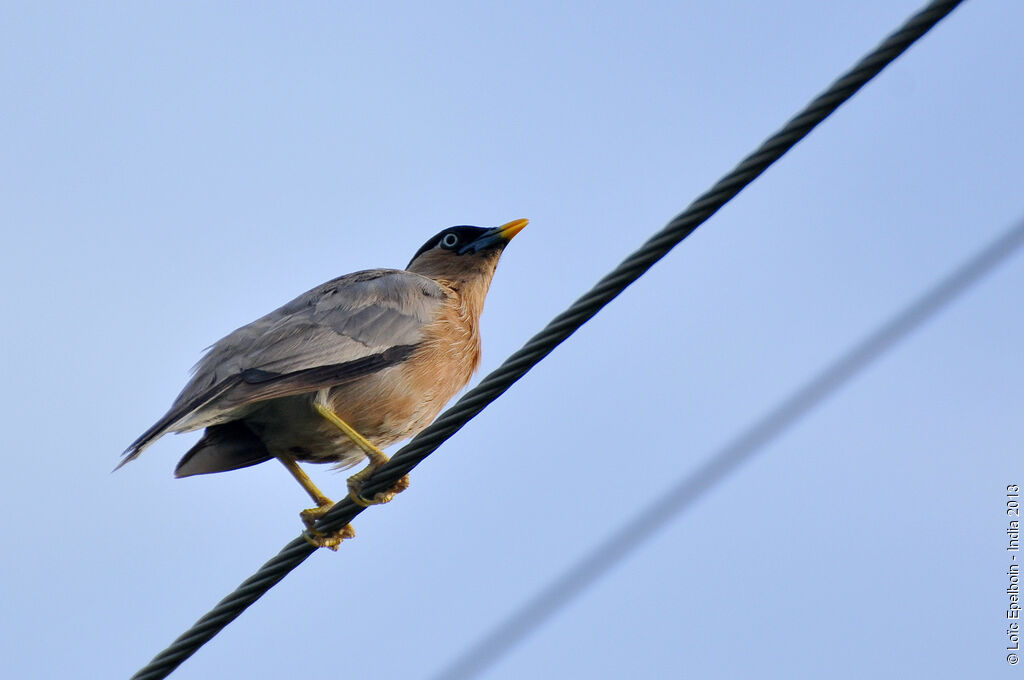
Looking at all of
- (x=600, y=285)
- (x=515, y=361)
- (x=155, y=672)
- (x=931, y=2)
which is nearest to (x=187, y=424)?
(x=155, y=672)

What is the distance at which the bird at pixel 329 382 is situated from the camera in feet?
23.3

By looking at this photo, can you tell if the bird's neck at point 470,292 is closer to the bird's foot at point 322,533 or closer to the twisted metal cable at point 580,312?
the bird's foot at point 322,533

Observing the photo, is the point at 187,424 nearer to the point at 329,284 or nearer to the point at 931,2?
the point at 329,284

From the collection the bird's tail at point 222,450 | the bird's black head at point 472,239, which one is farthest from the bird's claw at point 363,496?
the bird's black head at point 472,239

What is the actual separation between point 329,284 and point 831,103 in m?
4.68

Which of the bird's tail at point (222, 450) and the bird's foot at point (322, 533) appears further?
the bird's tail at point (222, 450)

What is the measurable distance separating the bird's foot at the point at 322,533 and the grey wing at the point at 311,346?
738mm

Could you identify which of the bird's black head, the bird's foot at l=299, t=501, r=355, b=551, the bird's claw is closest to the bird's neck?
the bird's black head

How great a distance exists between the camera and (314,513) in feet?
24.3

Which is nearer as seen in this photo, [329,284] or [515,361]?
[515,361]

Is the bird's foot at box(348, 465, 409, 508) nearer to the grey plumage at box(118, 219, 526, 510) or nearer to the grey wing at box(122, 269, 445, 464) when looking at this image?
the grey plumage at box(118, 219, 526, 510)

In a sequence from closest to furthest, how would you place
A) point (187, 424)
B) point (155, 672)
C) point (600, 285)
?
point (600, 285) → point (155, 672) → point (187, 424)

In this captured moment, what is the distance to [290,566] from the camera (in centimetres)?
576

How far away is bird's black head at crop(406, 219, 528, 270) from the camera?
9961mm
